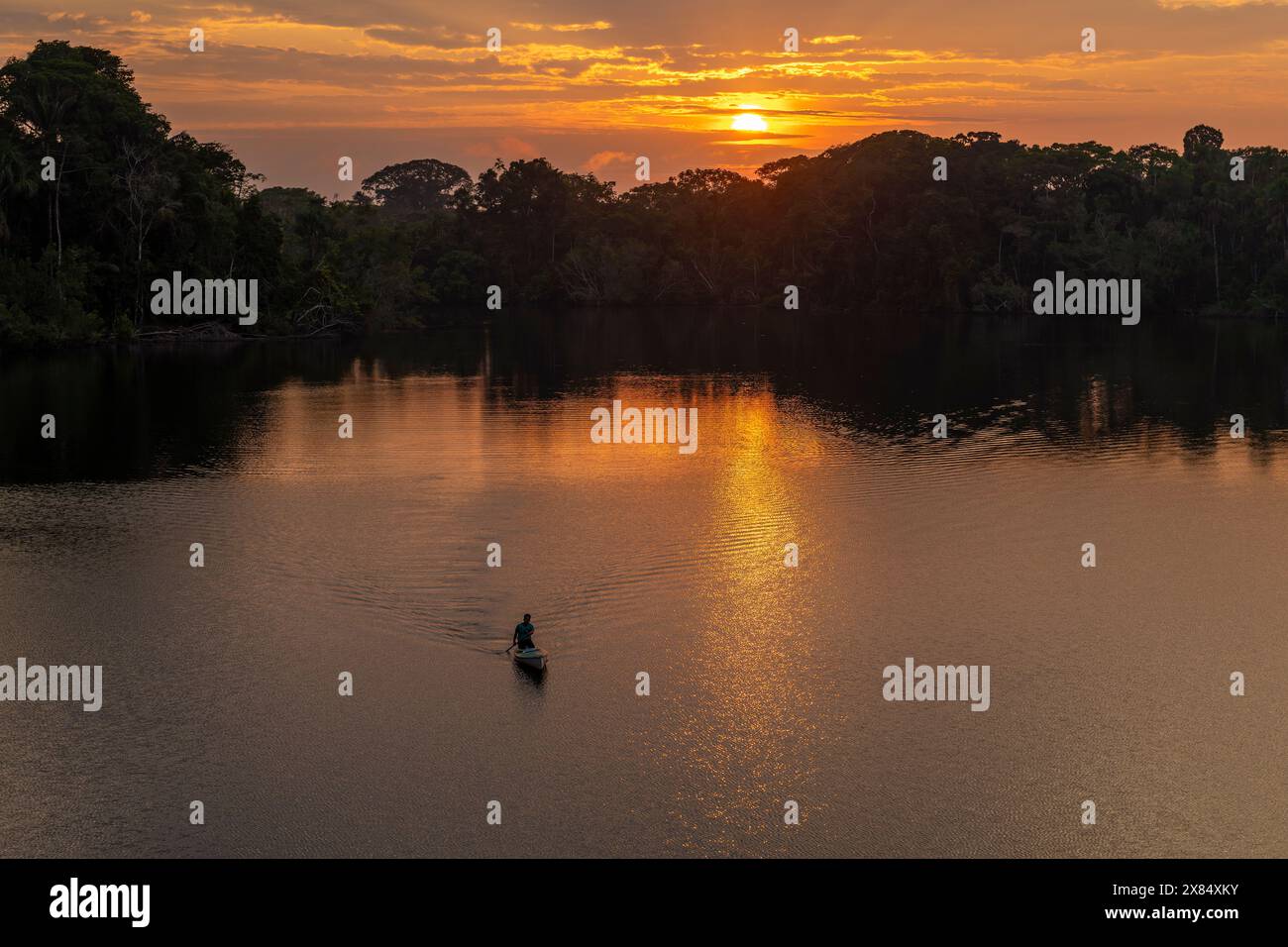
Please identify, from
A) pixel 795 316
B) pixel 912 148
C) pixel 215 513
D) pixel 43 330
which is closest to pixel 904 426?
pixel 215 513

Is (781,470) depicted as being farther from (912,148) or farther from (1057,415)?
(912,148)

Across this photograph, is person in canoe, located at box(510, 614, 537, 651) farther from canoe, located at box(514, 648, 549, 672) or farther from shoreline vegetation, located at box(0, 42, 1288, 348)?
shoreline vegetation, located at box(0, 42, 1288, 348)

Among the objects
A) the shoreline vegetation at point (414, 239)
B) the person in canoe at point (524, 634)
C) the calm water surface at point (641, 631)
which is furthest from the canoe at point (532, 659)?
the shoreline vegetation at point (414, 239)

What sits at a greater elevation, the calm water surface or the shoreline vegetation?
the shoreline vegetation

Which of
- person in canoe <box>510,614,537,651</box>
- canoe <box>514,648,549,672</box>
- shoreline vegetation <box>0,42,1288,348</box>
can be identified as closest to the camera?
canoe <box>514,648,549,672</box>

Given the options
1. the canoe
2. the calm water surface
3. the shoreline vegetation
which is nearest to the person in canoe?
the canoe

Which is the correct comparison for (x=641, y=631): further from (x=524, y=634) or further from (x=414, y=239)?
(x=414, y=239)

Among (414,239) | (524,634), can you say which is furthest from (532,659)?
(414,239)
